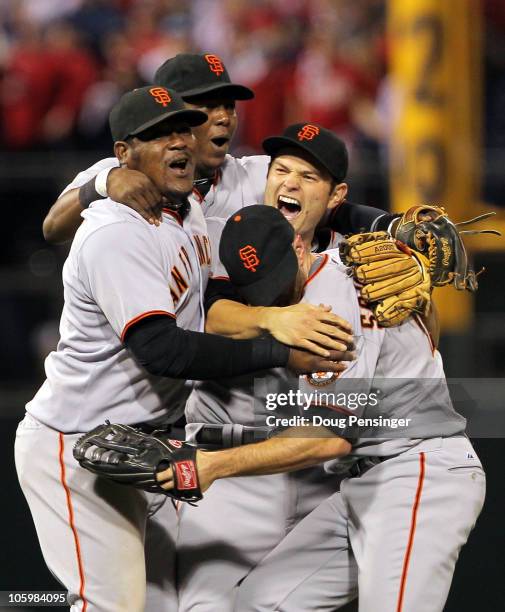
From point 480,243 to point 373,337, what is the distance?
306 cm

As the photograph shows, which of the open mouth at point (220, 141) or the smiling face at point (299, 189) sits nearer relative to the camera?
the smiling face at point (299, 189)

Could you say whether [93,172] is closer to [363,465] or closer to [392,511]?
[363,465]

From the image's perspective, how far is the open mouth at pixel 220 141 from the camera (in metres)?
3.44

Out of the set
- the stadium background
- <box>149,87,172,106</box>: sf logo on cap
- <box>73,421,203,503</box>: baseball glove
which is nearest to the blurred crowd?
the stadium background

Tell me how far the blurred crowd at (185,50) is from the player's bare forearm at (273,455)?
147 inches

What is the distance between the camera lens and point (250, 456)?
2740 mm

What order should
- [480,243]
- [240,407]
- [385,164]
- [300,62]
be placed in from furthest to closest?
[300,62] → [385,164] → [480,243] → [240,407]

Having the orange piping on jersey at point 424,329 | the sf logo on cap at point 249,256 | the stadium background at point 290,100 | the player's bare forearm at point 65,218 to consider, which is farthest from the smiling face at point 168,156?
the stadium background at point 290,100

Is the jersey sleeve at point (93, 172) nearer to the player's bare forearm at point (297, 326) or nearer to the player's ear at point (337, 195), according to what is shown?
the player's ear at point (337, 195)

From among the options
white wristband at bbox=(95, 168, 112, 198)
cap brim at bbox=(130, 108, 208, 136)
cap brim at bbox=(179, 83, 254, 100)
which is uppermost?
cap brim at bbox=(179, 83, 254, 100)

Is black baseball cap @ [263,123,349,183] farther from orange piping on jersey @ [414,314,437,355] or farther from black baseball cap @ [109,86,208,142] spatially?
orange piping on jersey @ [414,314,437,355]

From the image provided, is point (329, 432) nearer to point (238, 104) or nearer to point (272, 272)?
point (272, 272)

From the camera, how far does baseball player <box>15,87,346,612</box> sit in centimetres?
276

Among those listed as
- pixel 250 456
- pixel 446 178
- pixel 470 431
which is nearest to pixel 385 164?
pixel 446 178
